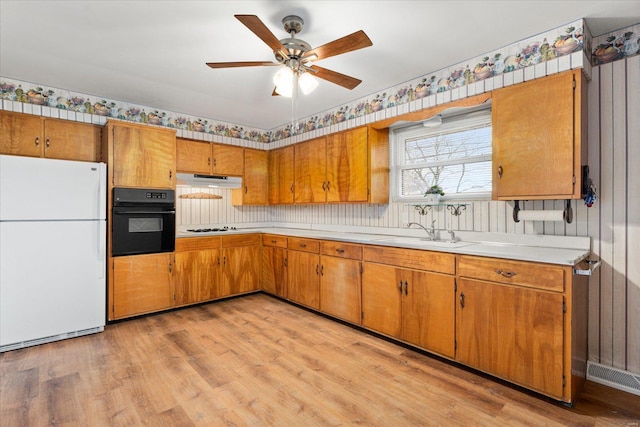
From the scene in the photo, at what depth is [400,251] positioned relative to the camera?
2.83 m

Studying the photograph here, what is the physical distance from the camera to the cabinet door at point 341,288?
326 centimetres

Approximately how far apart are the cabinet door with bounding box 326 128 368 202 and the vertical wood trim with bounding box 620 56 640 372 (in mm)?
2091

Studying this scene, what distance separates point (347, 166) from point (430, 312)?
A: 1.84 metres

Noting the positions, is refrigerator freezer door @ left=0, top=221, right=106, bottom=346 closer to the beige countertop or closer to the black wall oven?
the black wall oven

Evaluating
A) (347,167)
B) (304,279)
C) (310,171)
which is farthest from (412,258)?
(310,171)

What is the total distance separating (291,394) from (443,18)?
2.71m

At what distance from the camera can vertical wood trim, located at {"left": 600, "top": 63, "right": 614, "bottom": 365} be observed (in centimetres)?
230

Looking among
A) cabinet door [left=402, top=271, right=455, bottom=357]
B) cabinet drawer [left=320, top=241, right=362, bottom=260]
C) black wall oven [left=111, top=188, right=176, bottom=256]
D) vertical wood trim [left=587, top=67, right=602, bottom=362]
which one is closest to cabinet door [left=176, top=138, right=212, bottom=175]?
black wall oven [left=111, top=188, right=176, bottom=256]

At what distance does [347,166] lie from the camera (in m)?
3.75

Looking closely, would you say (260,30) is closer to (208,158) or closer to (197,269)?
(208,158)

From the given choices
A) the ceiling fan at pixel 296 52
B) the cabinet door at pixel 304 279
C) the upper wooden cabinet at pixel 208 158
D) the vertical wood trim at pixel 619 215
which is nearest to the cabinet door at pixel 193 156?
the upper wooden cabinet at pixel 208 158

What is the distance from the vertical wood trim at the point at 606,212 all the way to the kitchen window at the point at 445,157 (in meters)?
0.77

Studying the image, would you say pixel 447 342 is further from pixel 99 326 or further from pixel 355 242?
pixel 99 326

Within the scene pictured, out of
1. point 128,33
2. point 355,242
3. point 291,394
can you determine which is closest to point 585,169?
point 355,242
